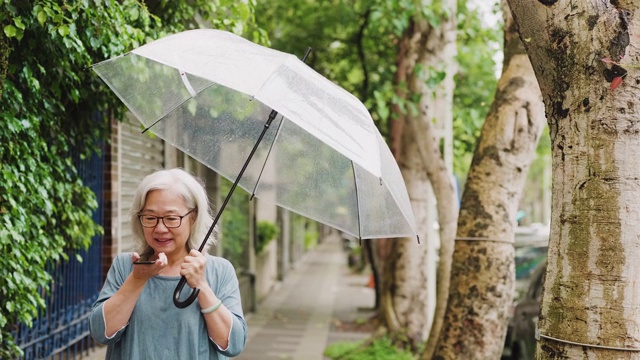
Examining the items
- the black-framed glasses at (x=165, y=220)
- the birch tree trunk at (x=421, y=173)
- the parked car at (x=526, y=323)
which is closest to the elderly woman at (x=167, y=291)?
the black-framed glasses at (x=165, y=220)

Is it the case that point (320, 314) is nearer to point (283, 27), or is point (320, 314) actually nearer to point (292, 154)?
point (283, 27)

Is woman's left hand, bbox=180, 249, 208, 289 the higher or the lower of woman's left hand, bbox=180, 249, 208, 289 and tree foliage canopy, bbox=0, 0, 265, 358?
the lower

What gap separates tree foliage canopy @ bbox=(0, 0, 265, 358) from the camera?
4.48 meters

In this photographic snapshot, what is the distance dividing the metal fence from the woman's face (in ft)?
8.11

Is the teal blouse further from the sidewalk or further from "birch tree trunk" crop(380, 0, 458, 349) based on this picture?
"birch tree trunk" crop(380, 0, 458, 349)

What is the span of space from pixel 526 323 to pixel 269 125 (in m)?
5.87

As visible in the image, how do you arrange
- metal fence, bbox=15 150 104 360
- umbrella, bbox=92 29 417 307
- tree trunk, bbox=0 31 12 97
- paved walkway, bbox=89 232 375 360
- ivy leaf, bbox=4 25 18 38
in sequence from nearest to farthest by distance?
umbrella, bbox=92 29 417 307, ivy leaf, bbox=4 25 18 38, tree trunk, bbox=0 31 12 97, metal fence, bbox=15 150 104 360, paved walkway, bbox=89 232 375 360

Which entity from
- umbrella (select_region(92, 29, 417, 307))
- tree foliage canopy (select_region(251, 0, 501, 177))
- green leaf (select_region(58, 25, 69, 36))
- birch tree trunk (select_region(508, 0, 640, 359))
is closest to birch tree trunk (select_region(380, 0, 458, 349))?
tree foliage canopy (select_region(251, 0, 501, 177))

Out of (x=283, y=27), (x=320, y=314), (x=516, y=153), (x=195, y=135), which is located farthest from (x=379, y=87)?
(x=195, y=135)

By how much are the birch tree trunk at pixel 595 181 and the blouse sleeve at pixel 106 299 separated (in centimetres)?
183

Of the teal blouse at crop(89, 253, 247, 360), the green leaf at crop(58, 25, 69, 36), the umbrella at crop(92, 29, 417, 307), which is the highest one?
the green leaf at crop(58, 25, 69, 36)

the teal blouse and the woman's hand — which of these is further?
the teal blouse

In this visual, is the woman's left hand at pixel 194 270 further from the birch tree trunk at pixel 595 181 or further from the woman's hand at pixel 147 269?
the birch tree trunk at pixel 595 181

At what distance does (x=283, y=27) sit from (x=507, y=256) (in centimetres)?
1124
